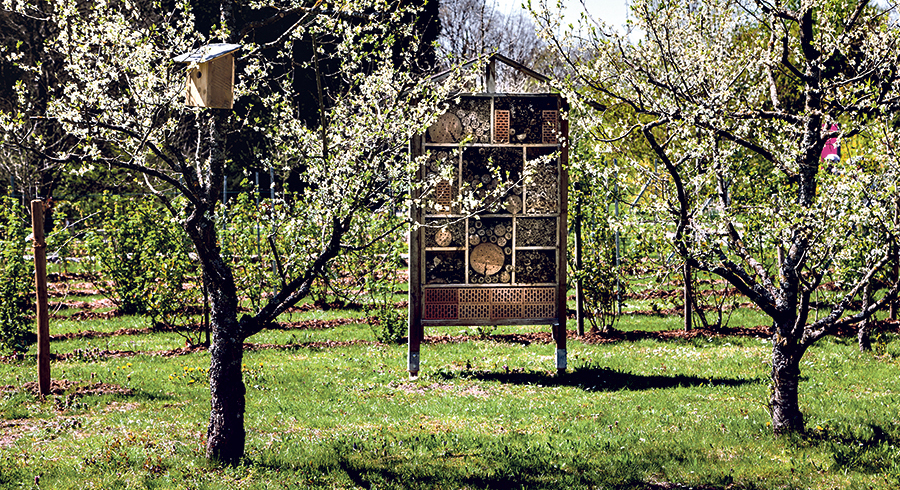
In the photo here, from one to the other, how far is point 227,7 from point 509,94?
177 inches

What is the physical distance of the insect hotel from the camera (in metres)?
Result: 10.1

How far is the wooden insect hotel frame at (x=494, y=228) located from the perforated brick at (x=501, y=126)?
0.01 meters

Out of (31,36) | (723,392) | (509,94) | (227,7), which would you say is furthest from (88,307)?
(31,36)

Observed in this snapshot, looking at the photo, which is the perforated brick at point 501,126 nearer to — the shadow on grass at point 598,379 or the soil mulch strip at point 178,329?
the shadow on grass at point 598,379

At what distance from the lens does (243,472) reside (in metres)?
6.30

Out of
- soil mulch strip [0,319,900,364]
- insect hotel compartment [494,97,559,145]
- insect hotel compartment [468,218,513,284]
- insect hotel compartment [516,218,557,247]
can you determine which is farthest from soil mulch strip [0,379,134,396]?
insect hotel compartment [494,97,559,145]

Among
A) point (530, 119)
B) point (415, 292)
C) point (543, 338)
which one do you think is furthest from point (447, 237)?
point (543, 338)

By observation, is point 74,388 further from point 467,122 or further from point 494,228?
point 467,122

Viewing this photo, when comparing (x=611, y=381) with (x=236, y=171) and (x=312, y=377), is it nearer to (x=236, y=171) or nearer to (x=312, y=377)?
(x=312, y=377)

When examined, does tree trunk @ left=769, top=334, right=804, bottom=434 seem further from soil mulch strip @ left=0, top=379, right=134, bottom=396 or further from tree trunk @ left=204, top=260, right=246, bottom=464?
soil mulch strip @ left=0, top=379, right=134, bottom=396

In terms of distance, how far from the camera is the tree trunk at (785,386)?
22.6 ft

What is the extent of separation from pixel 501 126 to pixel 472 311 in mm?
2408

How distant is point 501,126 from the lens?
10188 millimetres

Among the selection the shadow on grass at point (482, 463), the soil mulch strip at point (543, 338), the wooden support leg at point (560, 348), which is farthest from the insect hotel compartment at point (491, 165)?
the shadow on grass at point (482, 463)
